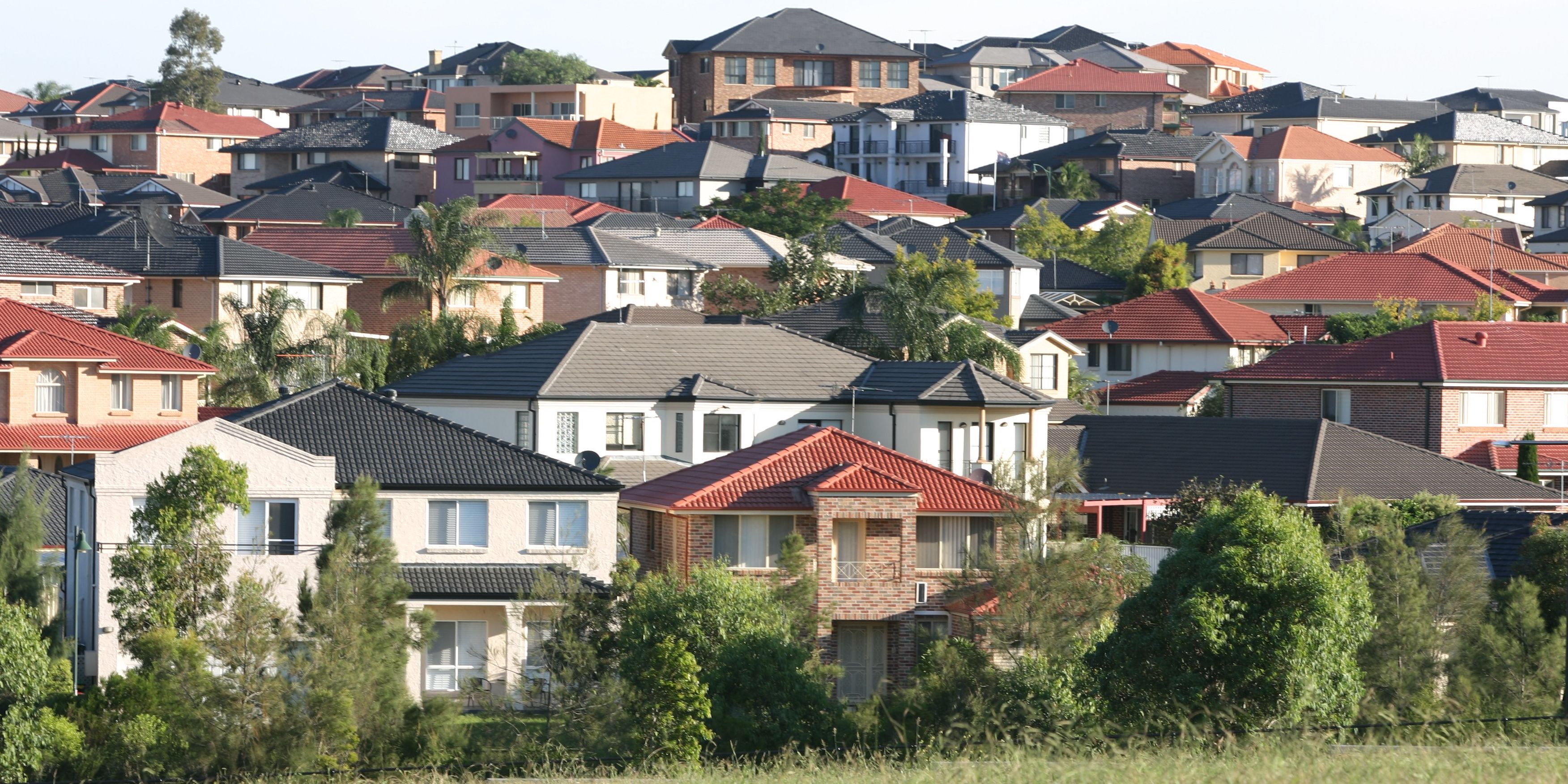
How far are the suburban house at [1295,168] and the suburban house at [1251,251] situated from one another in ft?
75.8

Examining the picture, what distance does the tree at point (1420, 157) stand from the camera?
11762 cm

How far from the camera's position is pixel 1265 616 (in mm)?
26953

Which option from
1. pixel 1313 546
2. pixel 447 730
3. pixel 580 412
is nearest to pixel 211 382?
pixel 580 412

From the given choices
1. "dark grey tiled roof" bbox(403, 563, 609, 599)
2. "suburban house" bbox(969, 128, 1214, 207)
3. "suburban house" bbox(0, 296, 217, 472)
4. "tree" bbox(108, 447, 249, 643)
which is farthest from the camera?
"suburban house" bbox(969, 128, 1214, 207)

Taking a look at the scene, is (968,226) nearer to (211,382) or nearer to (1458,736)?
(211,382)

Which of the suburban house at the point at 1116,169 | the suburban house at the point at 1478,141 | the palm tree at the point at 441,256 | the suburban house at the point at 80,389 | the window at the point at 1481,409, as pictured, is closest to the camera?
the suburban house at the point at 80,389

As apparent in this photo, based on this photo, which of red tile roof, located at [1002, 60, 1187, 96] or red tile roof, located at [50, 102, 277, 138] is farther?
red tile roof, located at [1002, 60, 1187, 96]

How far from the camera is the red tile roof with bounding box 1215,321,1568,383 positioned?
52.1 m

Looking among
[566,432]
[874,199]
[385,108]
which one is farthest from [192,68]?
[566,432]

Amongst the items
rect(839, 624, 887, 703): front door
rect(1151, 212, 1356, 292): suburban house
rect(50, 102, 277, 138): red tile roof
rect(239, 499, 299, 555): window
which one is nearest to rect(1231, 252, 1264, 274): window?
rect(1151, 212, 1356, 292): suburban house

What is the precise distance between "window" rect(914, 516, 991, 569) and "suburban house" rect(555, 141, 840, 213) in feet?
222

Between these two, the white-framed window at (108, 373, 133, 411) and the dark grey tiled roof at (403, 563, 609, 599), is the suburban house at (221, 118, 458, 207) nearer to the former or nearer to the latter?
the white-framed window at (108, 373, 133, 411)

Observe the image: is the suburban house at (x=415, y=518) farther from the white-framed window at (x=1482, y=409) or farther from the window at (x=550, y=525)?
the white-framed window at (x=1482, y=409)

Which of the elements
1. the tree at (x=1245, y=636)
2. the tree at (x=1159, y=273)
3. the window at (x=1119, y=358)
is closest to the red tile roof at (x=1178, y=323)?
the window at (x=1119, y=358)
